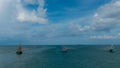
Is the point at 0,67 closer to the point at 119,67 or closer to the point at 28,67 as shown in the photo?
the point at 28,67

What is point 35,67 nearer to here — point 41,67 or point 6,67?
point 41,67

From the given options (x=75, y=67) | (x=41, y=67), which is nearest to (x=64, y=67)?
(x=75, y=67)

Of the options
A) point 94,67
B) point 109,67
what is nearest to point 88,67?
point 94,67

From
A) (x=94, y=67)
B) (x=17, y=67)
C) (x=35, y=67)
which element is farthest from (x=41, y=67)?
(x=94, y=67)

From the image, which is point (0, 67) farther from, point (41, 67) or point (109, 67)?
point (109, 67)

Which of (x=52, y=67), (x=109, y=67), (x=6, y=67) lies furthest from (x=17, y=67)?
(x=109, y=67)
